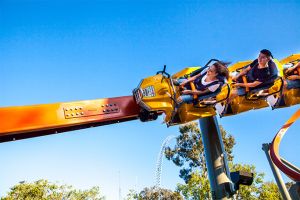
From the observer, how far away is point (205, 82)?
559 cm

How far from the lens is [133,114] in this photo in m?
5.08

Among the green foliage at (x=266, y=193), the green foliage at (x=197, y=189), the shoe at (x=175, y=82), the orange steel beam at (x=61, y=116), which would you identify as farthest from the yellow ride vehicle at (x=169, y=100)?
the green foliage at (x=266, y=193)

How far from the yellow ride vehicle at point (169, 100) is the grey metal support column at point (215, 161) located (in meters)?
0.31

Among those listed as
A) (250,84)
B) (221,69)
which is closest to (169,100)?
(221,69)

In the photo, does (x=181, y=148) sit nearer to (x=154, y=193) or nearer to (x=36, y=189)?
(x=154, y=193)

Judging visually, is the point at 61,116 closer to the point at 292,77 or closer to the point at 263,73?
the point at 263,73

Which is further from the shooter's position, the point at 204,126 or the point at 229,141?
the point at 229,141

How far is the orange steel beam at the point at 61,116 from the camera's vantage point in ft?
12.6

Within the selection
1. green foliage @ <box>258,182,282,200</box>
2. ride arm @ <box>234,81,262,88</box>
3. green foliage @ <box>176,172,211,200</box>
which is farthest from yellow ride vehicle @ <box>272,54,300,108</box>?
green foliage @ <box>258,182,282,200</box>

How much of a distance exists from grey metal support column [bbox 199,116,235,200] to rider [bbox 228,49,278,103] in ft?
2.56

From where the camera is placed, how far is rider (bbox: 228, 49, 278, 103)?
19.9ft

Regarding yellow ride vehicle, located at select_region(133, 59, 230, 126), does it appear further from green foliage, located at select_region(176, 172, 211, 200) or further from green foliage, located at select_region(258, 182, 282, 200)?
green foliage, located at select_region(258, 182, 282, 200)

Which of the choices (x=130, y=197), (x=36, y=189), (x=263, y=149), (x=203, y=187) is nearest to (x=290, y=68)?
(x=263, y=149)

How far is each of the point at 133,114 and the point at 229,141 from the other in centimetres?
2753
